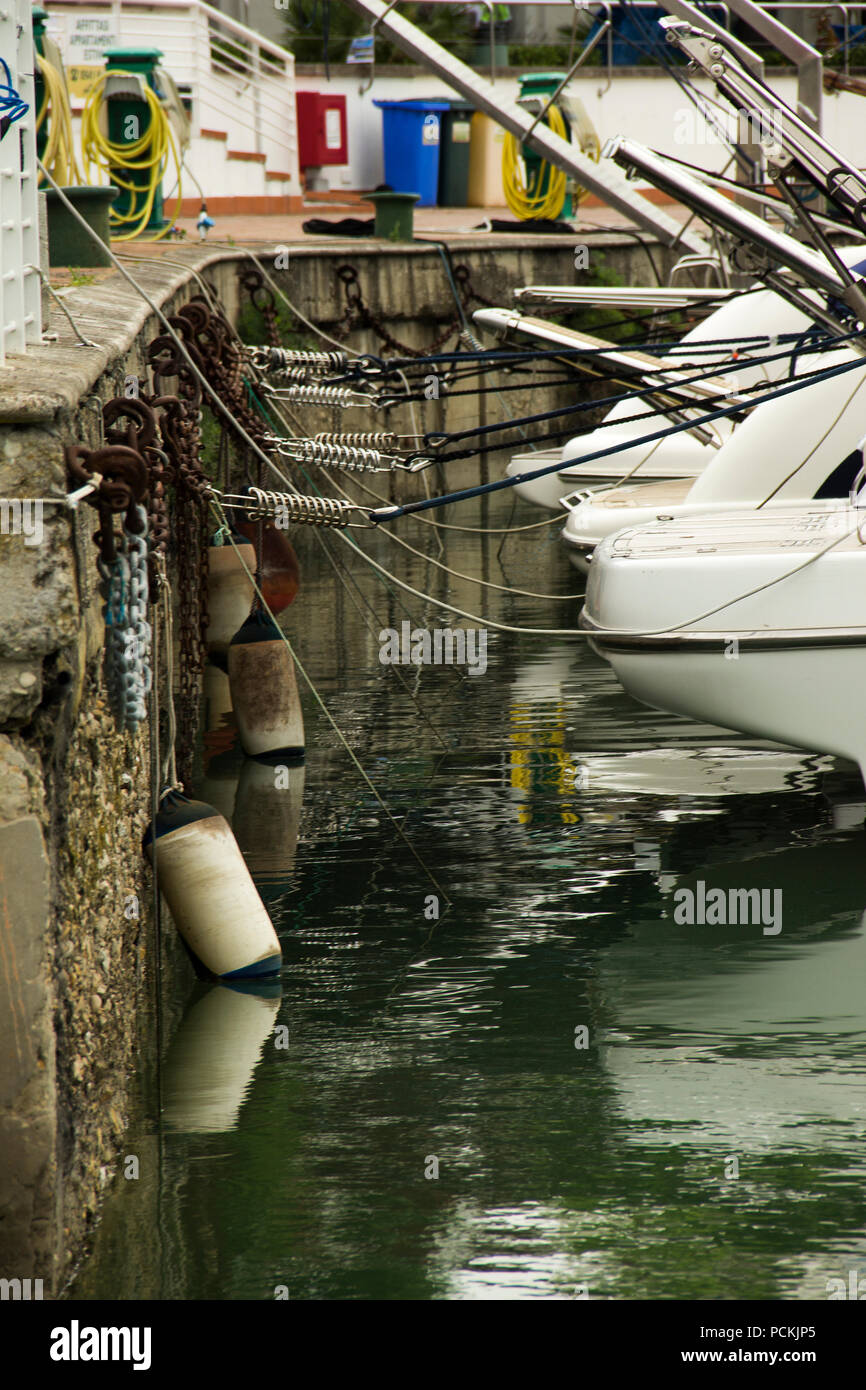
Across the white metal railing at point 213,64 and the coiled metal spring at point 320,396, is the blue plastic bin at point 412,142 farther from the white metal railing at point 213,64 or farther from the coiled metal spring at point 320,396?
the coiled metal spring at point 320,396

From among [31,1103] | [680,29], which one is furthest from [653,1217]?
[680,29]

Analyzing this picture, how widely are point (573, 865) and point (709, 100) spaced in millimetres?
3838

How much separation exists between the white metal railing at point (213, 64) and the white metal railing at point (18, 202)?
14.5 metres

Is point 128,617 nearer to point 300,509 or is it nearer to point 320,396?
point 300,509

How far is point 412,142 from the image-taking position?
24.7 metres

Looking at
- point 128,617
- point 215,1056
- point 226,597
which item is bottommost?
point 215,1056

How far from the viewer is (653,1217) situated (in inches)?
170

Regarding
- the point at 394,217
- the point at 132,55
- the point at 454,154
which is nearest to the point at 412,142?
the point at 454,154

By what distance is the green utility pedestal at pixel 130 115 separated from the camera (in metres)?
15.1

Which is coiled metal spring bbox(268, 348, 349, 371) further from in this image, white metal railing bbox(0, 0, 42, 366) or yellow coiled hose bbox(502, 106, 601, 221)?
yellow coiled hose bbox(502, 106, 601, 221)

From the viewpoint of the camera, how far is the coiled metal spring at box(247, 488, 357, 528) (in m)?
7.07

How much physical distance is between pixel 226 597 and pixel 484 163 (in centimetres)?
1808

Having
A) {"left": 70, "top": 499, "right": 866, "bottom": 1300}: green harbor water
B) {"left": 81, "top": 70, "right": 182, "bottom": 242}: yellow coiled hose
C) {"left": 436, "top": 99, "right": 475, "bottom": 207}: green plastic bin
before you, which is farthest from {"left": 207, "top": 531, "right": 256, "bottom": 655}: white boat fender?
{"left": 436, "top": 99, "right": 475, "bottom": 207}: green plastic bin

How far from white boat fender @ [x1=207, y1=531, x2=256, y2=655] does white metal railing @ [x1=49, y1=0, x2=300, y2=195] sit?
399 inches
